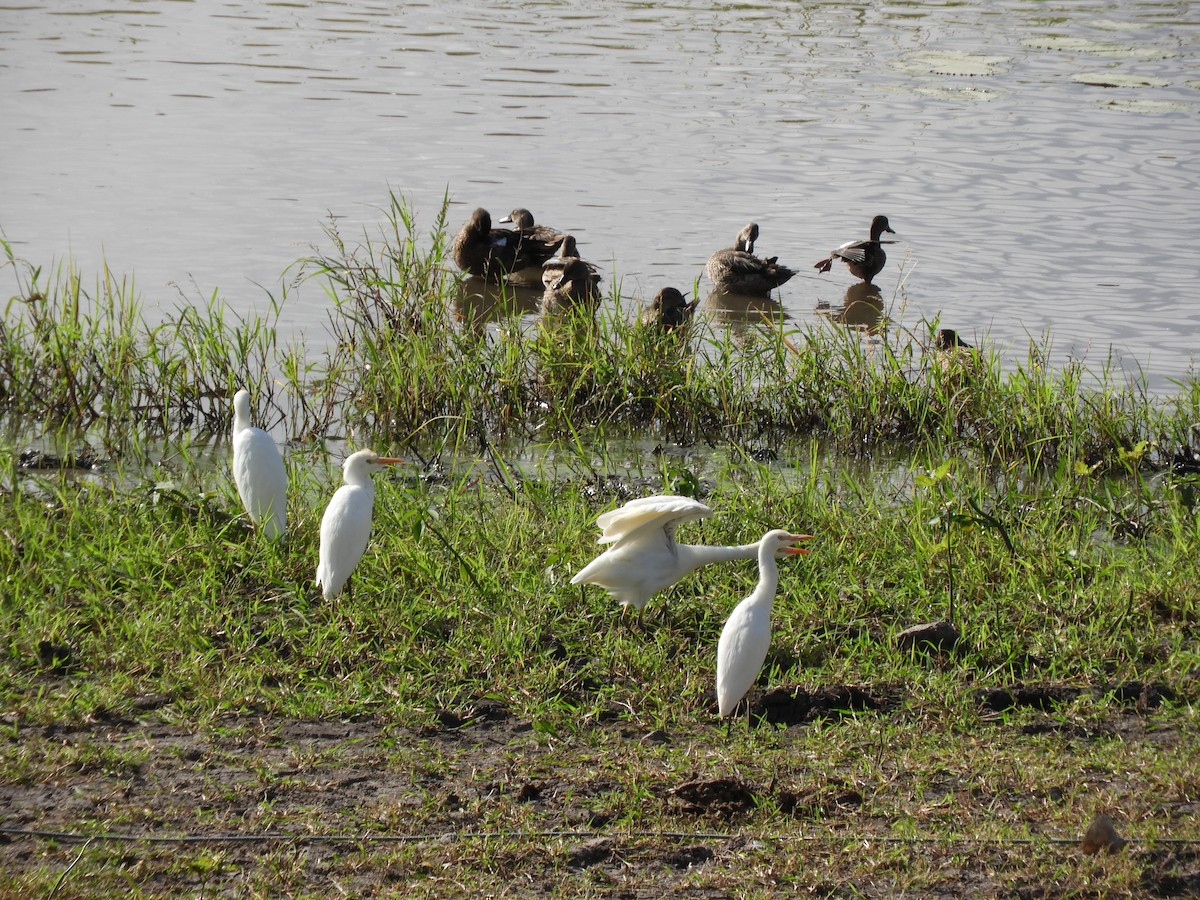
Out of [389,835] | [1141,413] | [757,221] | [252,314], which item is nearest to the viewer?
[389,835]

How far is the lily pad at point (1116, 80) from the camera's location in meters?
17.7

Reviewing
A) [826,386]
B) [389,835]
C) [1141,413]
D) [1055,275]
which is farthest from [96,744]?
[1055,275]

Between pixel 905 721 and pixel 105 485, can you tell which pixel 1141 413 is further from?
pixel 105 485

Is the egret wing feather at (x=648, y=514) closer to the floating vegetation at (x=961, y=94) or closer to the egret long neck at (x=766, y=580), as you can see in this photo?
the egret long neck at (x=766, y=580)

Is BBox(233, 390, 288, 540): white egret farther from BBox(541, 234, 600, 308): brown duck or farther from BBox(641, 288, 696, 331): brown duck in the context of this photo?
BBox(541, 234, 600, 308): brown duck

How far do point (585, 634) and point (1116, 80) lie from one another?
15.6 metres

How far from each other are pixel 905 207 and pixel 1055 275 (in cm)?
244

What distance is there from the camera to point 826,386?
24.9 ft

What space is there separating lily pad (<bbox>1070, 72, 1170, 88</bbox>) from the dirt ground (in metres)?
15.3

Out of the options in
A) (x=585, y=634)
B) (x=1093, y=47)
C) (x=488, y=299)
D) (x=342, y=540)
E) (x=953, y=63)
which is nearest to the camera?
(x=342, y=540)

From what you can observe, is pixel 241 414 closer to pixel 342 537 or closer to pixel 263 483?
pixel 263 483

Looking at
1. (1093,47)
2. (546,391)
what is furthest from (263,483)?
(1093,47)

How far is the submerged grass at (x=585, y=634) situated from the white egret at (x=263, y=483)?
0.11m

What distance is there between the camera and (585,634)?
4.95m
